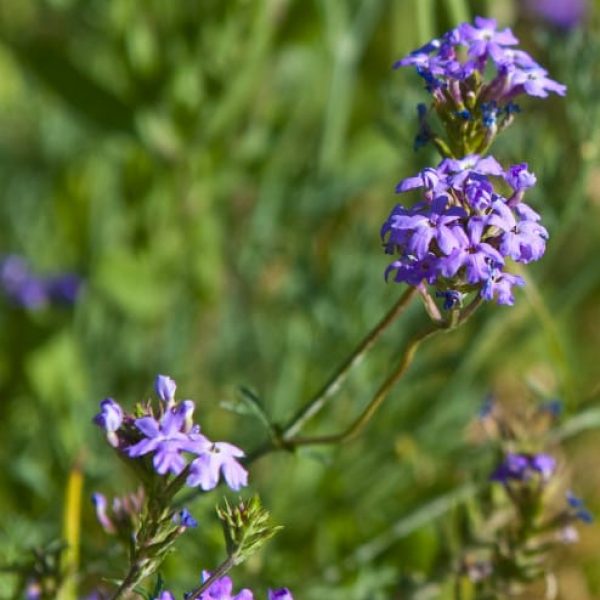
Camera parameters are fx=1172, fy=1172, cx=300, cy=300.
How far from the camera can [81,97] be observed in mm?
2773

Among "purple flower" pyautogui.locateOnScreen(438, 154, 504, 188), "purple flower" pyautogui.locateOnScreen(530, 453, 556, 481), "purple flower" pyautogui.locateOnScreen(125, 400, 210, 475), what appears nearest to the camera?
"purple flower" pyautogui.locateOnScreen(125, 400, 210, 475)

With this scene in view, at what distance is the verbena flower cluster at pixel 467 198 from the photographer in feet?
4.21

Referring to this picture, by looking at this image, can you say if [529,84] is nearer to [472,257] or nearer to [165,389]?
[472,257]

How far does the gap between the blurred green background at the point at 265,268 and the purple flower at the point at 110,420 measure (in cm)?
69

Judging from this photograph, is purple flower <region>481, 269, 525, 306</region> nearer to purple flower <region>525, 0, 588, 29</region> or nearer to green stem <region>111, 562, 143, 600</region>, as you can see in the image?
green stem <region>111, 562, 143, 600</region>

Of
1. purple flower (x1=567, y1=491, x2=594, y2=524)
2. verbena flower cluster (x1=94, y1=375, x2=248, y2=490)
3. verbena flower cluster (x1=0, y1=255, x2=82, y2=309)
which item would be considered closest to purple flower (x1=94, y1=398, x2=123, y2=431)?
verbena flower cluster (x1=94, y1=375, x2=248, y2=490)

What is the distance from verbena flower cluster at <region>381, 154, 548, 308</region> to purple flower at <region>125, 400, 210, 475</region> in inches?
11.2

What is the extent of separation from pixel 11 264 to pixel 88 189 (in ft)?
1.06

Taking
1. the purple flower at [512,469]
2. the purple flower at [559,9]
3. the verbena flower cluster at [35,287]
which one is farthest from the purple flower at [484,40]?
the purple flower at [559,9]

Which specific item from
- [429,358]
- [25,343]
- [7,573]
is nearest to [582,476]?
[429,358]

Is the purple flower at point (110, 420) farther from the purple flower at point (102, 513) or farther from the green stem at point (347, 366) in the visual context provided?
the green stem at point (347, 366)

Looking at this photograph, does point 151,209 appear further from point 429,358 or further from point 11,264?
point 429,358

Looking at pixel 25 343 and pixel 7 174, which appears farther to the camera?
pixel 7 174

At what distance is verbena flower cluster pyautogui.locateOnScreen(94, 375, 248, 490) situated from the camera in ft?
4.06
